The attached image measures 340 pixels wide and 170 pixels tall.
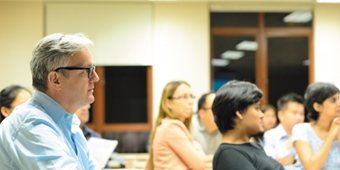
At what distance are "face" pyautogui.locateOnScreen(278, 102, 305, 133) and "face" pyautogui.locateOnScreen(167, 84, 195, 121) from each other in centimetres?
144

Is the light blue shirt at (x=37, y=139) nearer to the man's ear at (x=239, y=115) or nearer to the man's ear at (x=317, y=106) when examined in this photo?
the man's ear at (x=239, y=115)

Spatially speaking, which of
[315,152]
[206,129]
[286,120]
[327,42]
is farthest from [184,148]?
[327,42]

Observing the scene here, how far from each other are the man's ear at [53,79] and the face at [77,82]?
12mm

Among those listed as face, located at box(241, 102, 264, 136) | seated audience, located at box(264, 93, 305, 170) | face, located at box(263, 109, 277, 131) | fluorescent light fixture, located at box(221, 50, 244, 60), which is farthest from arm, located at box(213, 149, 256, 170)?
fluorescent light fixture, located at box(221, 50, 244, 60)

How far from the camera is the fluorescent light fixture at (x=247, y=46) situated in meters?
7.18

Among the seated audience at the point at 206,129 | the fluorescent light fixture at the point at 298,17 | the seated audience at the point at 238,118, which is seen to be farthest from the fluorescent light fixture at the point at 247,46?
the seated audience at the point at 238,118

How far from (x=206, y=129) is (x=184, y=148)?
1.17m

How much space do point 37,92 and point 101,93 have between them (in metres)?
5.47

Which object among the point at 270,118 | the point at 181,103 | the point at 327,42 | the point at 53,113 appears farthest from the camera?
the point at 327,42

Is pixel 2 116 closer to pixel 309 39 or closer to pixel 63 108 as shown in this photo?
pixel 63 108

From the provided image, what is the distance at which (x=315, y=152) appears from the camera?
2.79 metres

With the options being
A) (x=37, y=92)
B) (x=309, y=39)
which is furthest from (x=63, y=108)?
(x=309, y=39)

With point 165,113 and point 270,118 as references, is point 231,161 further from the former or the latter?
point 270,118

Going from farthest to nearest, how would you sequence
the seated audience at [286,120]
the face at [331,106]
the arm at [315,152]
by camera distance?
the seated audience at [286,120] → the face at [331,106] → the arm at [315,152]
